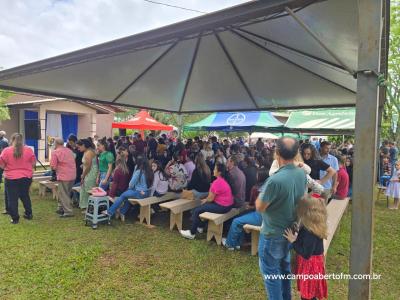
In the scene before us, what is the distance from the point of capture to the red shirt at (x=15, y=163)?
5656 millimetres

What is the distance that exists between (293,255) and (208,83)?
5.07m

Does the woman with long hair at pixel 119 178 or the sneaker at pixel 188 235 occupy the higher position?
the woman with long hair at pixel 119 178

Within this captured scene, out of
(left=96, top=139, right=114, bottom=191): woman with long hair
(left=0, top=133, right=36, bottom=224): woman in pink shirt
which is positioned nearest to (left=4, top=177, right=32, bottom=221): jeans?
(left=0, top=133, right=36, bottom=224): woman in pink shirt

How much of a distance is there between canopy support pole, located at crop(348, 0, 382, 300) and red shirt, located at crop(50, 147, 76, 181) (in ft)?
18.2

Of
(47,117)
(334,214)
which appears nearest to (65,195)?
(334,214)

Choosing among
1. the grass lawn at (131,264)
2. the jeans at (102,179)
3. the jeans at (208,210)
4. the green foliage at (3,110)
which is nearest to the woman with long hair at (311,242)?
the grass lawn at (131,264)

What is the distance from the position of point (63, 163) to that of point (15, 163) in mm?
857

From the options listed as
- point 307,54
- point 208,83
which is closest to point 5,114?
point 208,83

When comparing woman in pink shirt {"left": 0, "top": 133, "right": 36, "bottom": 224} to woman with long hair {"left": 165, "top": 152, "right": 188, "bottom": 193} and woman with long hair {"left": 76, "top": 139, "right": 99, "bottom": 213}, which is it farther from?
woman with long hair {"left": 165, "top": 152, "right": 188, "bottom": 193}

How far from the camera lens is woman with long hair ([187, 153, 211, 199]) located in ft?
20.6

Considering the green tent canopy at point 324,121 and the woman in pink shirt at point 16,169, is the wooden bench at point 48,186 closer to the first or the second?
the woman in pink shirt at point 16,169

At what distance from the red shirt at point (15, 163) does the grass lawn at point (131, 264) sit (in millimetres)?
958

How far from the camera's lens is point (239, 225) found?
15.4 feet

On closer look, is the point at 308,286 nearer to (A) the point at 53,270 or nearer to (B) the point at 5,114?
(A) the point at 53,270
